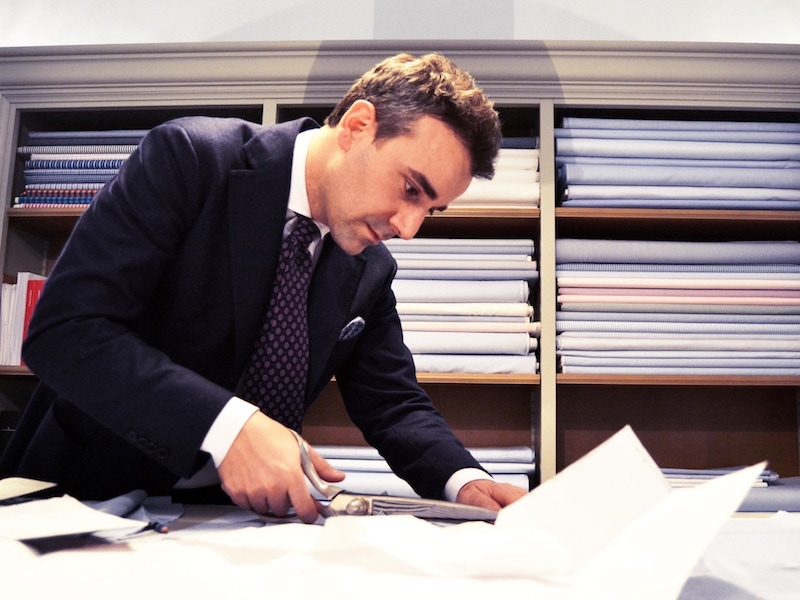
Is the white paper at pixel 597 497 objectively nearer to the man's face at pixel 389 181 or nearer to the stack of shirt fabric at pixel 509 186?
the man's face at pixel 389 181

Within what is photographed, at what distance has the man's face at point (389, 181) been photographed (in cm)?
110

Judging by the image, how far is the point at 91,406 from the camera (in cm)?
85

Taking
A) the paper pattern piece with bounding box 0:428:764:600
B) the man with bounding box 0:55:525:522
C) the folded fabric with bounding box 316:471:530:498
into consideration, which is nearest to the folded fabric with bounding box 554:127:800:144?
the man with bounding box 0:55:525:522

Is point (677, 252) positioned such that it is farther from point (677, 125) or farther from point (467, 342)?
point (467, 342)

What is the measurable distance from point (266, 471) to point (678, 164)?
1.56m

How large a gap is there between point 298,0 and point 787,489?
194 centimetres

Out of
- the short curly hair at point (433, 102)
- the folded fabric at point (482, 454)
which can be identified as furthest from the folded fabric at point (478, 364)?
the short curly hair at point (433, 102)

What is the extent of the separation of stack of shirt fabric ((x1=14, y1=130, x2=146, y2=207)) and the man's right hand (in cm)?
141

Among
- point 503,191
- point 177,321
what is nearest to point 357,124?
point 177,321

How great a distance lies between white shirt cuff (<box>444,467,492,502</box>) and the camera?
107 centimetres

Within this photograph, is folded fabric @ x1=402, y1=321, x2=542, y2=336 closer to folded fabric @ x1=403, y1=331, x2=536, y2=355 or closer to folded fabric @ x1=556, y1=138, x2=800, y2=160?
folded fabric @ x1=403, y1=331, x2=536, y2=355

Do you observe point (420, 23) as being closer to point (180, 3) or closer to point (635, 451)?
point (180, 3)

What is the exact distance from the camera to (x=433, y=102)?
43.4 inches

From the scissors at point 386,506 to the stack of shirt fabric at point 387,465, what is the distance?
3.52ft
